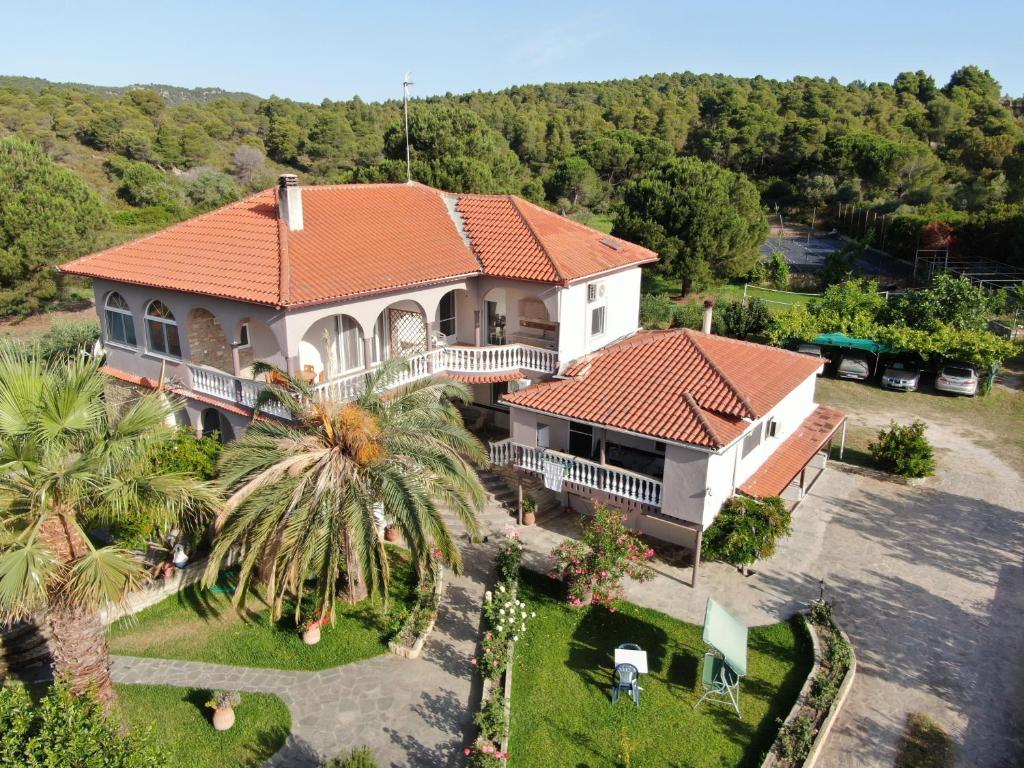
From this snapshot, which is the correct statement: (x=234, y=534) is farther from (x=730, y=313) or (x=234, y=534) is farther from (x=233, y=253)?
(x=730, y=313)

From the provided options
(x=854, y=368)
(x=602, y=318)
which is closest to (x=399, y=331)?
(x=602, y=318)

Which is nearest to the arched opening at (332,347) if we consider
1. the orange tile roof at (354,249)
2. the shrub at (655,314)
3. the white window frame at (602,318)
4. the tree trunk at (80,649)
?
the orange tile roof at (354,249)

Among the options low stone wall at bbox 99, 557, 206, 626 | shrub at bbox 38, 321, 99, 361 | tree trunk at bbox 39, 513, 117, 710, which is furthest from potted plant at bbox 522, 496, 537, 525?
shrub at bbox 38, 321, 99, 361

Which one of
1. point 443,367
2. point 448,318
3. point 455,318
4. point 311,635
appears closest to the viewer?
point 311,635

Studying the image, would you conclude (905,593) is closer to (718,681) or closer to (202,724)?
(718,681)

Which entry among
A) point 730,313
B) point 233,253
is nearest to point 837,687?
point 233,253

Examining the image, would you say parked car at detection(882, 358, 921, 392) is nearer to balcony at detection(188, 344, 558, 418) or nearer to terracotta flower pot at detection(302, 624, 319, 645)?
balcony at detection(188, 344, 558, 418)

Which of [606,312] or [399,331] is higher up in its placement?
[606,312]
